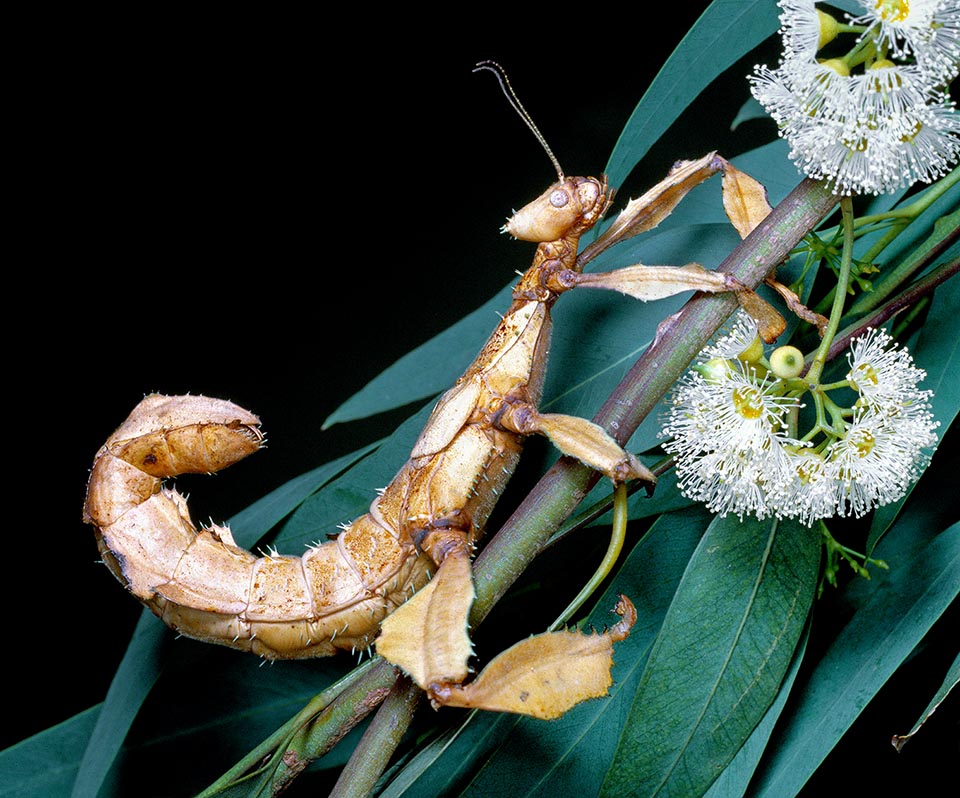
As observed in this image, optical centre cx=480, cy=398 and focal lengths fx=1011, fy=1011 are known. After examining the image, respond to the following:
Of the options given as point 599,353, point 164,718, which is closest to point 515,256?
point 599,353

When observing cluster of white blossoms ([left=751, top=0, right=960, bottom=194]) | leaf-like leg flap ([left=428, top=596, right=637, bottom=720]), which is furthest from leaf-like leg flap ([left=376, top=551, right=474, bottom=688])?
cluster of white blossoms ([left=751, top=0, right=960, bottom=194])

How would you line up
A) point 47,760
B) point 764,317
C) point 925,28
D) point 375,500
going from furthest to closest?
point 47,760 → point 375,500 → point 764,317 → point 925,28


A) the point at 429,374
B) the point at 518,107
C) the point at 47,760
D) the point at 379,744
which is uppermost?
the point at 518,107

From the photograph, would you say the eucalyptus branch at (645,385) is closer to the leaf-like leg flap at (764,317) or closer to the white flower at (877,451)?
the leaf-like leg flap at (764,317)

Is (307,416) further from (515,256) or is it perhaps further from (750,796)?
(750,796)

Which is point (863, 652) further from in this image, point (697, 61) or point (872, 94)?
point (697, 61)

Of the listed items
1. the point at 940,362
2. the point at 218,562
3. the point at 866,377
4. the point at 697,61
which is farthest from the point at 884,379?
the point at 218,562
